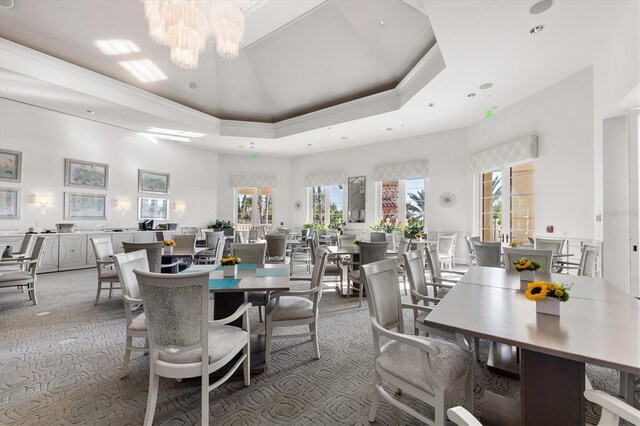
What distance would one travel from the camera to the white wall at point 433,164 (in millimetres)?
7992

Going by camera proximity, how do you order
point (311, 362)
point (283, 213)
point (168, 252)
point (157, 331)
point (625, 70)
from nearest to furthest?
point (157, 331) < point (311, 362) < point (625, 70) < point (168, 252) < point (283, 213)

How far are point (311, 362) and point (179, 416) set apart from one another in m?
1.12

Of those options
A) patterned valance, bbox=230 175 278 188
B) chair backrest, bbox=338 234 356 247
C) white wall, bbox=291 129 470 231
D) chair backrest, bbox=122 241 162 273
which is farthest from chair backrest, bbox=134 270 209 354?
patterned valance, bbox=230 175 278 188

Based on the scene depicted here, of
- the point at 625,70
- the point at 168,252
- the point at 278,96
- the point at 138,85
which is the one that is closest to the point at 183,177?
the point at 138,85

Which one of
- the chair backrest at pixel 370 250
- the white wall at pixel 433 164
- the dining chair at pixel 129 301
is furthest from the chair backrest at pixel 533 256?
the white wall at pixel 433 164

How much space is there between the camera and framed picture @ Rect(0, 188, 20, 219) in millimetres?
6090

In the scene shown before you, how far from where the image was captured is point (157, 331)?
67.1 inches

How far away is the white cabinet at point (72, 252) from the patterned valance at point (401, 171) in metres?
8.03

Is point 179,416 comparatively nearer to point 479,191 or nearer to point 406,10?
point 406,10

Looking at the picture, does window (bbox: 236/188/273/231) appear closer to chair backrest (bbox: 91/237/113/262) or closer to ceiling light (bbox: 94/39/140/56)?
ceiling light (bbox: 94/39/140/56)

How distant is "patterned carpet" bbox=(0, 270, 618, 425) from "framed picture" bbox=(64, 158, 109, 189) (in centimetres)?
486

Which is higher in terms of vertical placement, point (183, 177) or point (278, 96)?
point (278, 96)

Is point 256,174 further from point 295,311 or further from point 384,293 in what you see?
point 384,293

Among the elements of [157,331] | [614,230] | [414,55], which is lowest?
[157,331]
